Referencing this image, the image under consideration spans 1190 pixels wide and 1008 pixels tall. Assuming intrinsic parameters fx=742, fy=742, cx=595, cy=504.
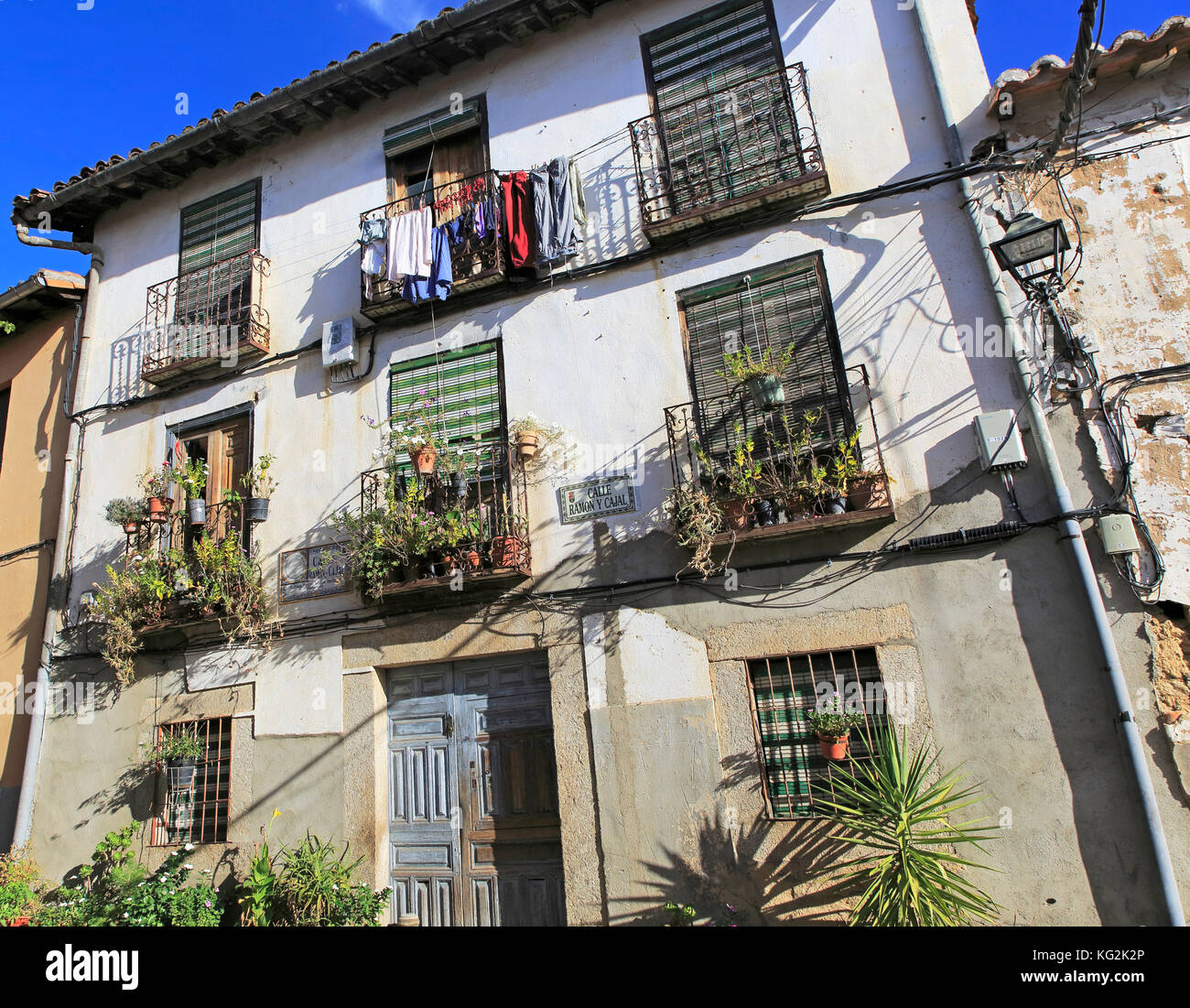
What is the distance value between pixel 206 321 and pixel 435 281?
11.3ft

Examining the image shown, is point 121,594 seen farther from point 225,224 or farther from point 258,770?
point 225,224

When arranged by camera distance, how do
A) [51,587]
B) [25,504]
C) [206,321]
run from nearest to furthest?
[51,587] < [206,321] < [25,504]

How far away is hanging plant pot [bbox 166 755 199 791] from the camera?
776 centimetres

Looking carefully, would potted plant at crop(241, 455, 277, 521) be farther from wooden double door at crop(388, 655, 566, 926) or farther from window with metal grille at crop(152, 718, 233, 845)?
wooden double door at crop(388, 655, 566, 926)

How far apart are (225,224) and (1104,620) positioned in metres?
10.3

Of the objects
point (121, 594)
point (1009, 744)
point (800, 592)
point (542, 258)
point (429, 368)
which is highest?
point (542, 258)

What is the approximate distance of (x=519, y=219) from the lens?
296 inches

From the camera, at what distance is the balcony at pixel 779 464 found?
5.73 meters

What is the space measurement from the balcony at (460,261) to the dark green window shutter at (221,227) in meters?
2.05

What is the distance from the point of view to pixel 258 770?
7375mm

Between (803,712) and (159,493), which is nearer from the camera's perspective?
(803,712)

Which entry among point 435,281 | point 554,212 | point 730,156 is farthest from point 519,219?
point 730,156

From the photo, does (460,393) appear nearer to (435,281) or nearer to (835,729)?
(435,281)
